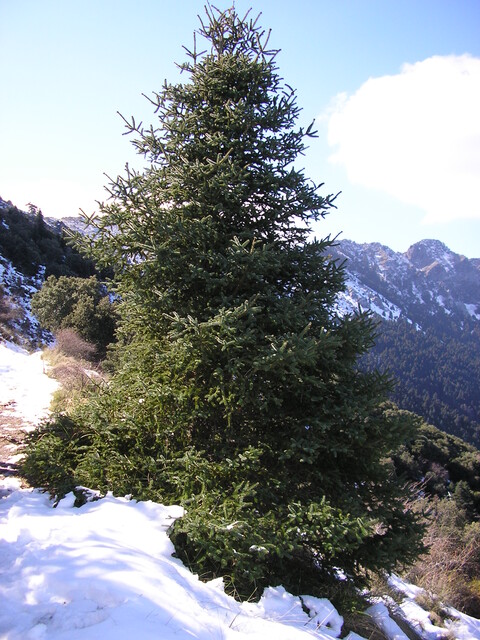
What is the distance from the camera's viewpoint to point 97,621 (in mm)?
2084

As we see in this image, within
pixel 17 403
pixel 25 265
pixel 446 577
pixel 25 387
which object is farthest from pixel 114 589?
pixel 25 265

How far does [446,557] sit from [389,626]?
10.6 m

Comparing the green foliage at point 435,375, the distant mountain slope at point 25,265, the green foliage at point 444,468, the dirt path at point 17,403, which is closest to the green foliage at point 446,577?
the dirt path at point 17,403

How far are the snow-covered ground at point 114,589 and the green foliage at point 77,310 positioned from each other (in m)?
19.5

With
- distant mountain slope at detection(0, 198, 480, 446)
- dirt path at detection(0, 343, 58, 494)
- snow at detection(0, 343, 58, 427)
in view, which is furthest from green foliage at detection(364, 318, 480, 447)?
dirt path at detection(0, 343, 58, 494)

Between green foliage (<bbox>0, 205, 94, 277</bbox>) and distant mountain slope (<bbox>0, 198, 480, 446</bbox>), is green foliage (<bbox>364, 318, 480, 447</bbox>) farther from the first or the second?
green foliage (<bbox>0, 205, 94, 277</bbox>)

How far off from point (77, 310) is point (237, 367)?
2272cm

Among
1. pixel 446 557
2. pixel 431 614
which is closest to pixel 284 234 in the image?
pixel 431 614

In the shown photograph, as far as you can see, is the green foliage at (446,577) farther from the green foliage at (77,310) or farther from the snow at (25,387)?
the green foliage at (77,310)

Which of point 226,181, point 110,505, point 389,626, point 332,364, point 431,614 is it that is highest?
point 226,181

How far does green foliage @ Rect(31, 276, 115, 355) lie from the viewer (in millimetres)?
23000

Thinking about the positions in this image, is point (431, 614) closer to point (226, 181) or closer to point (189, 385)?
point (189, 385)

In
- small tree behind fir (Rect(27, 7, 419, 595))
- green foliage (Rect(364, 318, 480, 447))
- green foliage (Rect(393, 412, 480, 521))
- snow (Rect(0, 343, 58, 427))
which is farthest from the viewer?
green foliage (Rect(364, 318, 480, 447))

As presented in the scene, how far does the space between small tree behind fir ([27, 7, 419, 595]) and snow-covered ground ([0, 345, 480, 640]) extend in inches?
12.4
